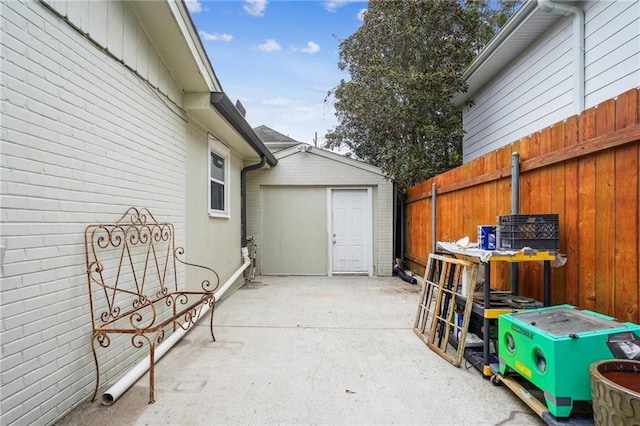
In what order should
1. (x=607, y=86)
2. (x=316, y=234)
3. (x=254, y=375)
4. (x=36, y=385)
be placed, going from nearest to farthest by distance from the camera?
(x=36, y=385) → (x=254, y=375) → (x=607, y=86) → (x=316, y=234)

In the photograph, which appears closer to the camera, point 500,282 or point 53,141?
point 53,141

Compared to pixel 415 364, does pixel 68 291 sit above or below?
above

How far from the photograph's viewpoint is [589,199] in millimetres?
2158

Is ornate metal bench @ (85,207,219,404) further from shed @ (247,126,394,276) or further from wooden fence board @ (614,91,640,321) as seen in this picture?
shed @ (247,126,394,276)

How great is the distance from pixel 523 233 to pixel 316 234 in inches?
197

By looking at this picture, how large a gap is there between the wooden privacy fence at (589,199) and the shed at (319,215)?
364 cm

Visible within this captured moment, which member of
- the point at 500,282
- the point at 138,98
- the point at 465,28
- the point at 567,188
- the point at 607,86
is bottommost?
the point at 500,282

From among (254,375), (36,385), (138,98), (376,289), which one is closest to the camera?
(36,385)

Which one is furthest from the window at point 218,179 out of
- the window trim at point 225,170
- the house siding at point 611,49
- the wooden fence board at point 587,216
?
the house siding at point 611,49

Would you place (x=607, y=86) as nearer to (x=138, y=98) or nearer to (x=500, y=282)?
(x=500, y=282)

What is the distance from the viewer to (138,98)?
2.89m

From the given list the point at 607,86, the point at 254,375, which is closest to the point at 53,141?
the point at 254,375

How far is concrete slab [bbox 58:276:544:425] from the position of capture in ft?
6.49

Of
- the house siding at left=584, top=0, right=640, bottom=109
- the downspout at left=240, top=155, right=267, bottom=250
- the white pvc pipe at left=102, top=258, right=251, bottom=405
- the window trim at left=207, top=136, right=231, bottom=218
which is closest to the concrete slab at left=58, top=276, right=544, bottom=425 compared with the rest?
the white pvc pipe at left=102, top=258, right=251, bottom=405
